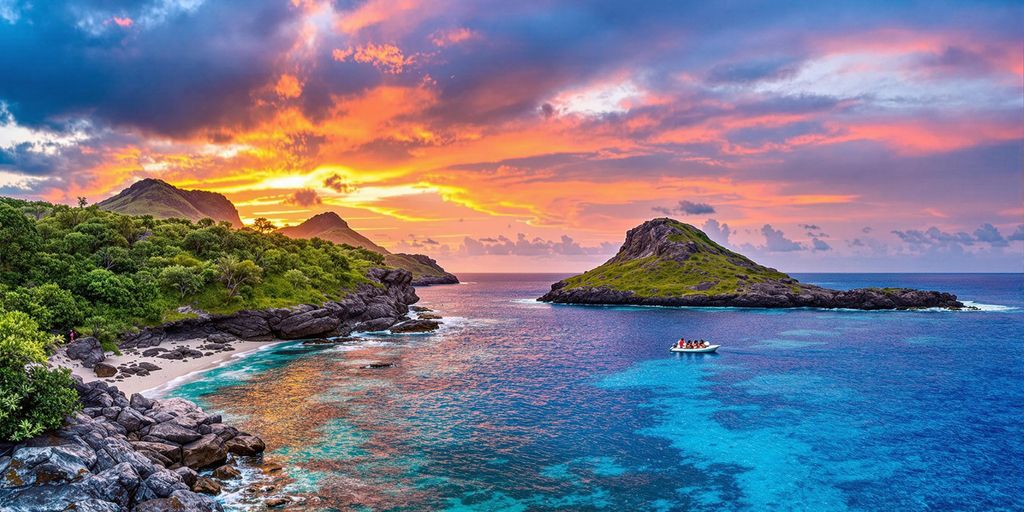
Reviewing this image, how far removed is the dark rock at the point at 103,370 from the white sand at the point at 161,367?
0.51 metres

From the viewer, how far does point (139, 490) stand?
94.9ft

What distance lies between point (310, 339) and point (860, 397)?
324 feet

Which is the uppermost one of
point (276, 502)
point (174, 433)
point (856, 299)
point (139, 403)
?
point (856, 299)

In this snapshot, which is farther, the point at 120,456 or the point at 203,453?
the point at 203,453

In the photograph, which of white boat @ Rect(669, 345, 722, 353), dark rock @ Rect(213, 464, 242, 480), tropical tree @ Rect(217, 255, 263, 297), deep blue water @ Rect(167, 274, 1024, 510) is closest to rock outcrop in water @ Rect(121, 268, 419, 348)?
tropical tree @ Rect(217, 255, 263, 297)

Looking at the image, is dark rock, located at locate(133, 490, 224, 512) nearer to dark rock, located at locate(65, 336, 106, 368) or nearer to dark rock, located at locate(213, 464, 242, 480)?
dark rock, located at locate(213, 464, 242, 480)

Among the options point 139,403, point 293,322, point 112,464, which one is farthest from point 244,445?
point 293,322

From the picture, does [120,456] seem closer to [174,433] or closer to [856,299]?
[174,433]

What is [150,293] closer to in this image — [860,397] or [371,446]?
[371,446]

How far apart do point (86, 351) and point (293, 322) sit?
42.0 meters

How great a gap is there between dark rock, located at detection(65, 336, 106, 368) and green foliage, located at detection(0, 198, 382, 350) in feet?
15.5

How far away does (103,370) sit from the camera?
6356cm

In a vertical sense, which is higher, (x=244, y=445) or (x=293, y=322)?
(x=293, y=322)

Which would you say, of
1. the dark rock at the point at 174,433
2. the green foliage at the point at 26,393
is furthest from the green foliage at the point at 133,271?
the green foliage at the point at 26,393
